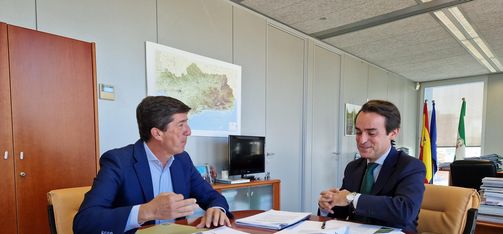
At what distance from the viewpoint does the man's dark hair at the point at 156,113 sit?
4.72 feet

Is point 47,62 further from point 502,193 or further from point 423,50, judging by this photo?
point 423,50

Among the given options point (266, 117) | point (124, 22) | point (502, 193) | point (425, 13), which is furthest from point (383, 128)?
point (425, 13)

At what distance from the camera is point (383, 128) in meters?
1.50

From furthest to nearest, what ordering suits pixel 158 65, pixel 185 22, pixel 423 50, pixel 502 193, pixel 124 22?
pixel 423 50 < pixel 185 22 < pixel 158 65 < pixel 124 22 < pixel 502 193

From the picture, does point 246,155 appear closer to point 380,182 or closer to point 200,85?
point 200,85

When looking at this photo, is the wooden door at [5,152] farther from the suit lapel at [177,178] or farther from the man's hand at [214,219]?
the man's hand at [214,219]

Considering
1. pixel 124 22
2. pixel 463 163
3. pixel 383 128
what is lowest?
pixel 463 163

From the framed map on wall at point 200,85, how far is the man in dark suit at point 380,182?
1.87 meters

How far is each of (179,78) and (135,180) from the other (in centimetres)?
179

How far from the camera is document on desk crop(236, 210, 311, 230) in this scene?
1231mm

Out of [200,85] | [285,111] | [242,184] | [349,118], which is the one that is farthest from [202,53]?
[349,118]

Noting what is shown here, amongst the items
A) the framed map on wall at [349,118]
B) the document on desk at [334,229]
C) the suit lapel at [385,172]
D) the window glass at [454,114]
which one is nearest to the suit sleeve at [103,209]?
the document on desk at [334,229]

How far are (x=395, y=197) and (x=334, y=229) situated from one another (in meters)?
0.34

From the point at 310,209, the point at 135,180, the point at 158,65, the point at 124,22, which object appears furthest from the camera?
the point at 310,209
